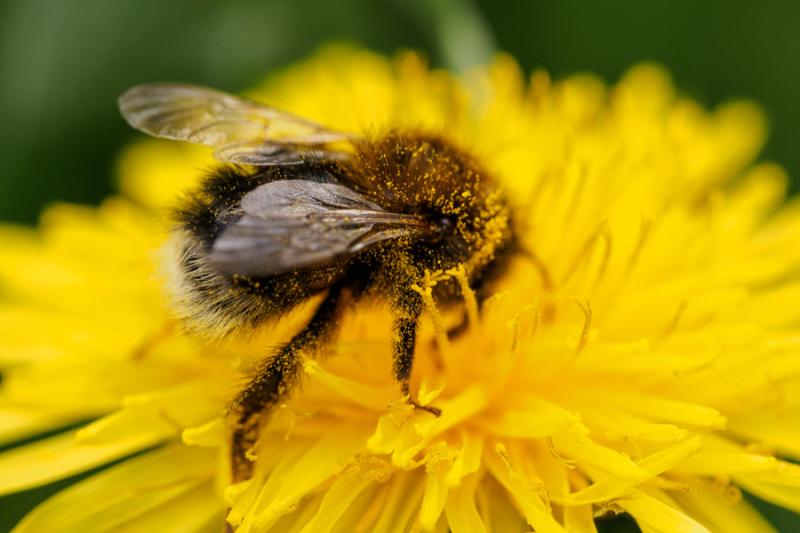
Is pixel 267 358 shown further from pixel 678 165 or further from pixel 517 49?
pixel 517 49

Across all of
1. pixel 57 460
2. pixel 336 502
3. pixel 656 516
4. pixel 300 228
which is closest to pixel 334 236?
pixel 300 228

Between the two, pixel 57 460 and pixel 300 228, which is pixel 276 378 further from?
pixel 57 460

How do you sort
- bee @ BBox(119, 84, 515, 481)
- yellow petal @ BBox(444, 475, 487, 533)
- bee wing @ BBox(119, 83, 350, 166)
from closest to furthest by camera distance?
bee @ BBox(119, 84, 515, 481) → yellow petal @ BBox(444, 475, 487, 533) → bee wing @ BBox(119, 83, 350, 166)

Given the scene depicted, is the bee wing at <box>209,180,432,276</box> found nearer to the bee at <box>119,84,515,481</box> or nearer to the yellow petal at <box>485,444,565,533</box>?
the bee at <box>119,84,515,481</box>

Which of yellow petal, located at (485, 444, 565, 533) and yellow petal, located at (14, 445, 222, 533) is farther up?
yellow petal, located at (485, 444, 565, 533)

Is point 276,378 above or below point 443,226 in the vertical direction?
below

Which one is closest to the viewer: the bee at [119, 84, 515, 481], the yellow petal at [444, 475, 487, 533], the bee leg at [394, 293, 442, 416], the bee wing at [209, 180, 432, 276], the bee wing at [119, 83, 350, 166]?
the bee wing at [209, 180, 432, 276]

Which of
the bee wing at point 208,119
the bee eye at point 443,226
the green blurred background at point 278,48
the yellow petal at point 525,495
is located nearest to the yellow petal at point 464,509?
the yellow petal at point 525,495

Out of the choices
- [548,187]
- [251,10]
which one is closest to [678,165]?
[548,187]

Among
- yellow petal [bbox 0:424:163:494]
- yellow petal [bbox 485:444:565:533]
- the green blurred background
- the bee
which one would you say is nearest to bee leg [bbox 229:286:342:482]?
the bee

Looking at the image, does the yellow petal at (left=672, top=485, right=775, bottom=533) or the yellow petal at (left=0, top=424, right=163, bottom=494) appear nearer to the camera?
the yellow petal at (left=672, top=485, right=775, bottom=533)
